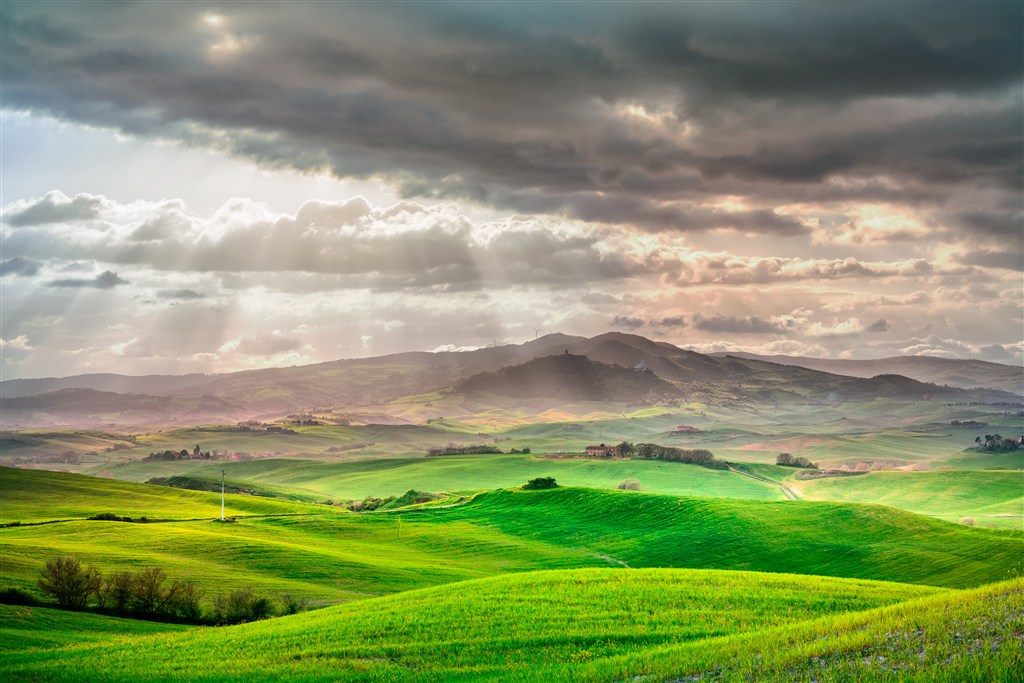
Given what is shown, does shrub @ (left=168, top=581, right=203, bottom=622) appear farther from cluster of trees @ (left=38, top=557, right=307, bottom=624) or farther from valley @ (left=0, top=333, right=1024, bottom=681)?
valley @ (left=0, top=333, right=1024, bottom=681)

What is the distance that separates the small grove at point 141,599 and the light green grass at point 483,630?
51.3 ft

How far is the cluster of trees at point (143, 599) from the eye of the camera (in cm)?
6356

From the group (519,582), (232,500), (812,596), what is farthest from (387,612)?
(232,500)

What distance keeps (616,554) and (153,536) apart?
60.9m

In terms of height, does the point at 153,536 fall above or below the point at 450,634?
below

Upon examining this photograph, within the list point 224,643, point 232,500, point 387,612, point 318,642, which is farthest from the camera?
point 232,500

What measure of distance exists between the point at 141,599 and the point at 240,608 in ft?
26.0

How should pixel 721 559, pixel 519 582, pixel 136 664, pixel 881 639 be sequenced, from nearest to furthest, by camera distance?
pixel 881 639 < pixel 136 664 < pixel 519 582 < pixel 721 559

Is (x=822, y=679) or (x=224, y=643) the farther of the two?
(x=224, y=643)

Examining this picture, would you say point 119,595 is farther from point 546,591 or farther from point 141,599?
point 546,591

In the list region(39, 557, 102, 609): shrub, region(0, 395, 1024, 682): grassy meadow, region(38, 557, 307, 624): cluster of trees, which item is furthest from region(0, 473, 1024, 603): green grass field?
region(38, 557, 307, 624): cluster of trees

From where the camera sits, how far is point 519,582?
51.4 meters

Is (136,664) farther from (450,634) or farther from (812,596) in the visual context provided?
(812,596)

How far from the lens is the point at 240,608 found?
6512cm
